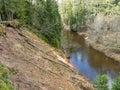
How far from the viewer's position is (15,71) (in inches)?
607

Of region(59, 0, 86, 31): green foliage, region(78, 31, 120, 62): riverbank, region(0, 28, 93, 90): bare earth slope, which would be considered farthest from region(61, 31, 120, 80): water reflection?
region(59, 0, 86, 31): green foliage

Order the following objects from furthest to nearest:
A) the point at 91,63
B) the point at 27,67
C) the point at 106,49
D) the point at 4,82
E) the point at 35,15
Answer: the point at 106,49
the point at 91,63
the point at 35,15
the point at 27,67
the point at 4,82

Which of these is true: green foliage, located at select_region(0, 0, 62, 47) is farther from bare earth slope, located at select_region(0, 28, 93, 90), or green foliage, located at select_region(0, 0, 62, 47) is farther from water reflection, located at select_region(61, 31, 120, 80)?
bare earth slope, located at select_region(0, 28, 93, 90)

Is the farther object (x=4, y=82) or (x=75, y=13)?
(x=75, y=13)

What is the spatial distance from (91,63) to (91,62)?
0.74m

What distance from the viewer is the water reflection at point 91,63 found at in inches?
1646

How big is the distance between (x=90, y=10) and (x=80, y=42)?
79.2 feet

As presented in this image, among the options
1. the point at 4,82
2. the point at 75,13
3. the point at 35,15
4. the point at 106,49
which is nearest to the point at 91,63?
the point at 106,49

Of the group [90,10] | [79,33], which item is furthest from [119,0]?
[79,33]

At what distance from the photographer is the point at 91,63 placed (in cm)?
4806

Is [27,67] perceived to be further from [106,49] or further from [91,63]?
[106,49]

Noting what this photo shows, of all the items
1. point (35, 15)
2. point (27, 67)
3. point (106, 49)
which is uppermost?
point (35, 15)

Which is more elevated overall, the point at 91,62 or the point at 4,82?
the point at 4,82

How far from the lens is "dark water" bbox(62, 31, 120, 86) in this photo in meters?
41.6
